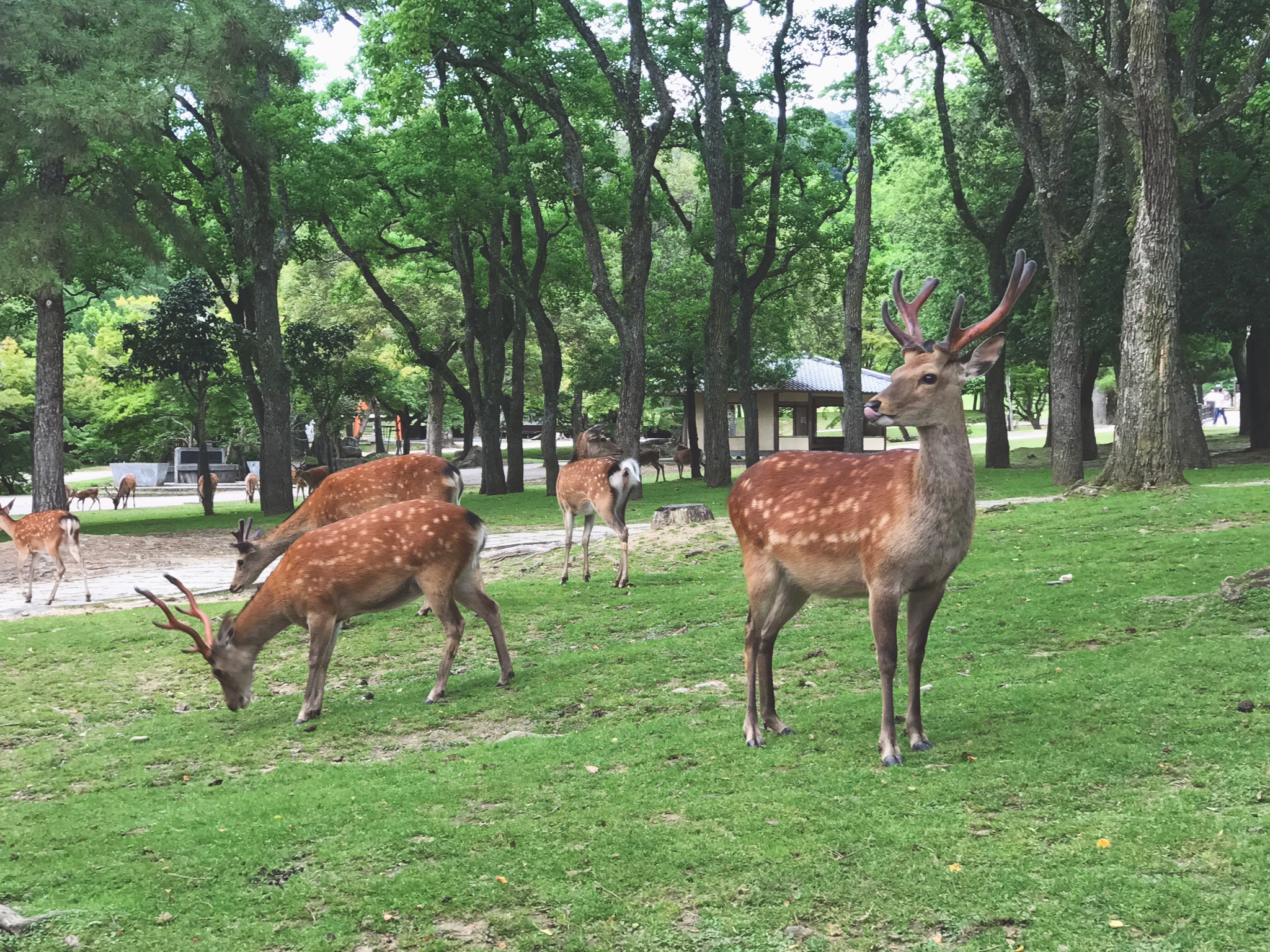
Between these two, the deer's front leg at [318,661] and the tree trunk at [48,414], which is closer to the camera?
the deer's front leg at [318,661]

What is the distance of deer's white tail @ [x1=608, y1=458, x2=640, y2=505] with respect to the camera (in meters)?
12.2

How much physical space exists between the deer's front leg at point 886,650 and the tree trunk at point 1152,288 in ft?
33.8

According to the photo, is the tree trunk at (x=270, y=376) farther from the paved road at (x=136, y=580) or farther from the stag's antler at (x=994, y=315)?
the stag's antler at (x=994, y=315)

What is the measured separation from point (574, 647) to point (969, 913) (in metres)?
5.75

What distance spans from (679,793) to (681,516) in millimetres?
10208

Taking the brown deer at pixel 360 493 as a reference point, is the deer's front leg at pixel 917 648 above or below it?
below

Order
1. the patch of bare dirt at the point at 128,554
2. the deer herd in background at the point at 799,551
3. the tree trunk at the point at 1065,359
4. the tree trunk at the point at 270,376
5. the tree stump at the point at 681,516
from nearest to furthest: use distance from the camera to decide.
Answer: the deer herd in background at the point at 799,551 < the tree stump at the point at 681,516 < the patch of bare dirt at the point at 128,554 < the tree trunk at the point at 1065,359 < the tree trunk at the point at 270,376

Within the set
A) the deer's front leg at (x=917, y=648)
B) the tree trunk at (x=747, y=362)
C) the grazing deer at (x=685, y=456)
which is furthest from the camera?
the grazing deer at (x=685, y=456)

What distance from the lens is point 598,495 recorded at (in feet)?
40.6

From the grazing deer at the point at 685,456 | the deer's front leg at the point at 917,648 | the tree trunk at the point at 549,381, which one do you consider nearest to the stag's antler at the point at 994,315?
the deer's front leg at the point at 917,648

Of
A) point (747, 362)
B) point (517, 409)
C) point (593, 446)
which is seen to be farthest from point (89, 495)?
point (747, 362)

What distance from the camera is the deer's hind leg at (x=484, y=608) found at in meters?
8.01

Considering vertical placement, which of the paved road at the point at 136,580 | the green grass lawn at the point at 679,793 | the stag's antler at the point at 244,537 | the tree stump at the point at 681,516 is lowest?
the green grass lawn at the point at 679,793

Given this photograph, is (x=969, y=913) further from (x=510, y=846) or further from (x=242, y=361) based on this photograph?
(x=242, y=361)
